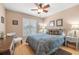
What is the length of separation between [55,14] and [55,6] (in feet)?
0.58

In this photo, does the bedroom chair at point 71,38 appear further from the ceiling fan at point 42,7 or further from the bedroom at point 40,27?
the ceiling fan at point 42,7

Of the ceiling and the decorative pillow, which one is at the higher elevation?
the ceiling

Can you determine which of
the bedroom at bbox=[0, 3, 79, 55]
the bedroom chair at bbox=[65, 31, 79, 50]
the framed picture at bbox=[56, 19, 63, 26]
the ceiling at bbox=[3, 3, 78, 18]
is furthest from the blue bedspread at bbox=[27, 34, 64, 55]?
the ceiling at bbox=[3, 3, 78, 18]

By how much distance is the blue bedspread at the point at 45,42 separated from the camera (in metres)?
1.83

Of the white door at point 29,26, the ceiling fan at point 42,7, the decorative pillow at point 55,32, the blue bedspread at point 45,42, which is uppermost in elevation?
the ceiling fan at point 42,7

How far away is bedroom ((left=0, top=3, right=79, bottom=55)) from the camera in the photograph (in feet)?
5.80

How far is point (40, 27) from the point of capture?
192 cm

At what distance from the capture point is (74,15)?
179 centimetres

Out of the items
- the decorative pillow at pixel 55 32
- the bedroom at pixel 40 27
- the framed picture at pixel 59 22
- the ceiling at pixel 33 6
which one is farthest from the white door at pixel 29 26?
the framed picture at pixel 59 22

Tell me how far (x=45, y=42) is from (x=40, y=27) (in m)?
0.32

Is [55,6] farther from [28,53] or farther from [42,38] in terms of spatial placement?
[28,53]

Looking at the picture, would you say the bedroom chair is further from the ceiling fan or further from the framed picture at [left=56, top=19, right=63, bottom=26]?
the ceiling fan

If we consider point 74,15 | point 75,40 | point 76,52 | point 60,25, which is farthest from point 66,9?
point 76,52

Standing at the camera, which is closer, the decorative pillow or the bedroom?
the bedroom
